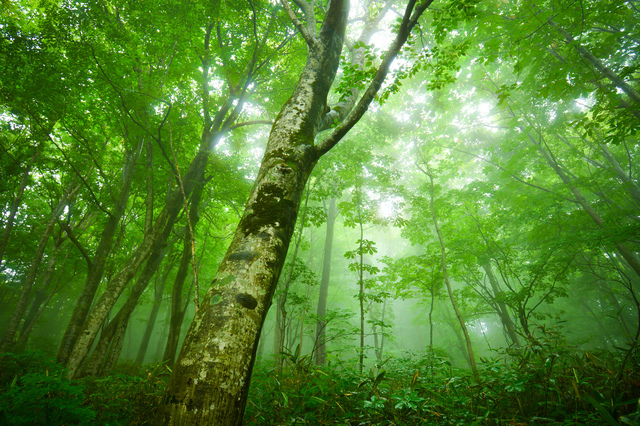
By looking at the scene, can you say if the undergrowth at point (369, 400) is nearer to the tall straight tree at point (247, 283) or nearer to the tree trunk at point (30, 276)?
the tall straight tree at point (247, 283)

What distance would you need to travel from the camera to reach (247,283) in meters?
1.48

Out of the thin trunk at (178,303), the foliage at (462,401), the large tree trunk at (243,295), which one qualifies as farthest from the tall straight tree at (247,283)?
the thin trunk at (178,303)

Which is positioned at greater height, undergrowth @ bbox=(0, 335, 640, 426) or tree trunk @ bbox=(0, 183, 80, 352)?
tree trunk @ bbox=(0, 183, 80, 352)

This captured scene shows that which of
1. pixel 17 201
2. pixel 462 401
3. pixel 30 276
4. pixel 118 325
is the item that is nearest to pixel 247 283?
pixel 462 401

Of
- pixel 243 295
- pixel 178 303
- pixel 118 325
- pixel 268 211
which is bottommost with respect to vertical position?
pixel 118 325

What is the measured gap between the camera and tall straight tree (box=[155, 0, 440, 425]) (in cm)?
113

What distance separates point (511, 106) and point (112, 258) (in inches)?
648

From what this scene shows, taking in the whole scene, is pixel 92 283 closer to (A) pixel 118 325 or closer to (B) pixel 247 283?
(A) pixel 118 325

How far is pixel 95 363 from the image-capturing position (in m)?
5.37

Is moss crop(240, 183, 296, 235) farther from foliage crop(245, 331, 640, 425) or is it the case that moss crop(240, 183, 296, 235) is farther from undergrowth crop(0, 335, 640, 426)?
foliage crop(245, 331, 640, 425)

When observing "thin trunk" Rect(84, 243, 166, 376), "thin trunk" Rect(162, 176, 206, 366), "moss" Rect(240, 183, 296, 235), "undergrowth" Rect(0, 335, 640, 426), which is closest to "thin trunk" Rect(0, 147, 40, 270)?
"thin trunk" Rect(84, 243, 166, 376)

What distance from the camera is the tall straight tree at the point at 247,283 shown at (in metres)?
1.13

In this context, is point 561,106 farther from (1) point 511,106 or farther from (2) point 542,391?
(2) point 542,391

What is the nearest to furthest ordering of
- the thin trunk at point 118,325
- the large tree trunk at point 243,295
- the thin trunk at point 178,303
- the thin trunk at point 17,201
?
the large tree trunk at point 243,295, the thin trunk at point 118,325, the thin trunk at point 178,303, the thin trunk at point 17,201
